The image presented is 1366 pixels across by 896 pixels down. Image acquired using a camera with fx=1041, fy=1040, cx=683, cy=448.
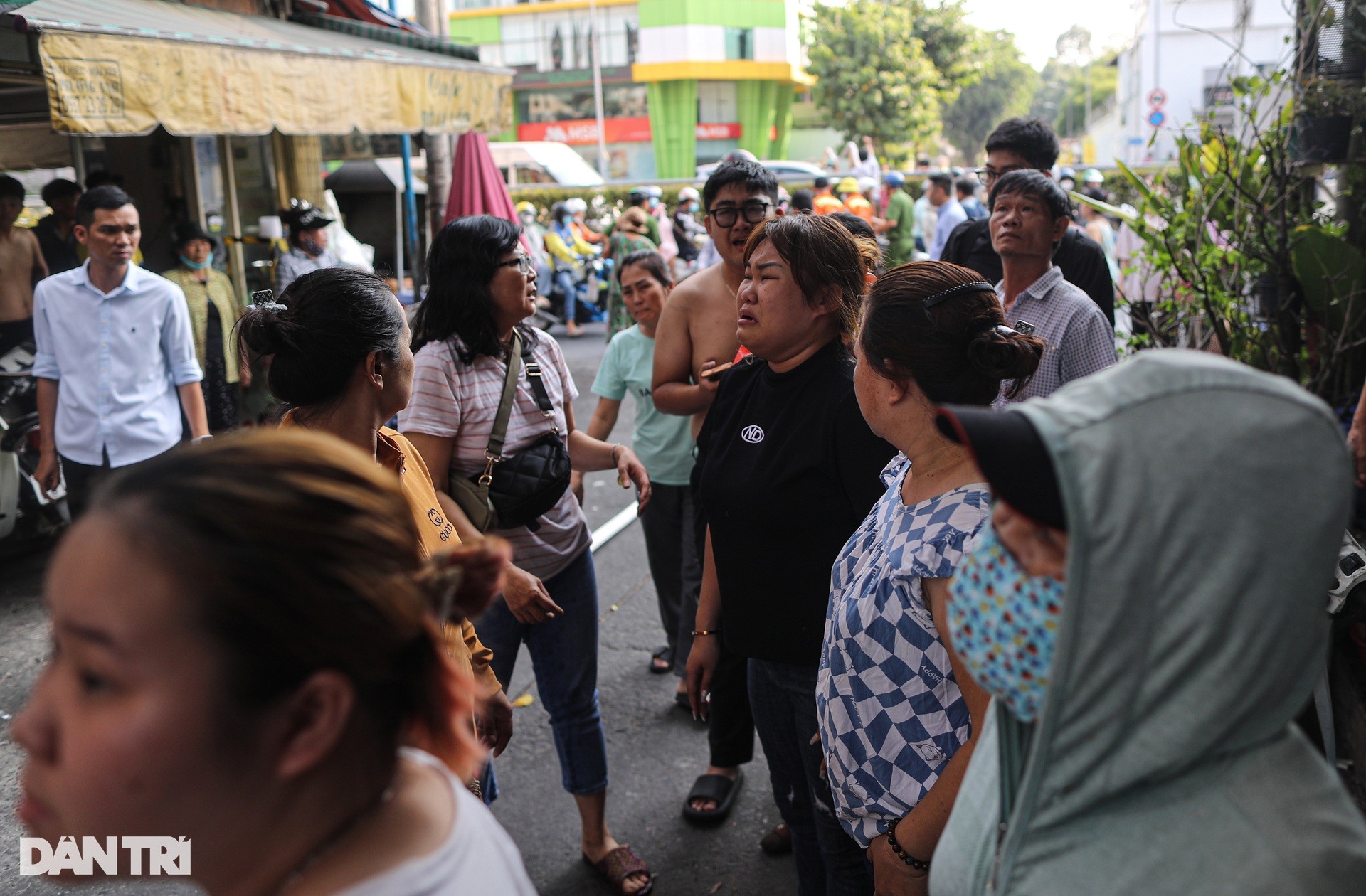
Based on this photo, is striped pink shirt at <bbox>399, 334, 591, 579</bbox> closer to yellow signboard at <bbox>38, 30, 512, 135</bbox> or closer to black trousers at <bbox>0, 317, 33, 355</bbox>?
yellow signboard at <bbox>38, 30, 512, 135</bbox>

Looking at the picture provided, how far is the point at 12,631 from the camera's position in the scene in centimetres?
491

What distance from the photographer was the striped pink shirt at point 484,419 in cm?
288

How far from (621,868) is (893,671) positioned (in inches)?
63.1

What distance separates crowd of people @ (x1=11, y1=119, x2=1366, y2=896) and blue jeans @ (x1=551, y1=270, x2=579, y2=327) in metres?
11.1

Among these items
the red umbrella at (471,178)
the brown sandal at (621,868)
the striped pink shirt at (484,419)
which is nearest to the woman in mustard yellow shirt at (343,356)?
the striped pink shirt at (484,419)

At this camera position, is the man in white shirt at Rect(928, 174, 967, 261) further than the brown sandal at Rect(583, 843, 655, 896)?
Yes

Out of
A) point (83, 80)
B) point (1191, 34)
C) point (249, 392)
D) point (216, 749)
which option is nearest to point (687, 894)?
point (216, 749)

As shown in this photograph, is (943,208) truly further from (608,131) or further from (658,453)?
(608,131)

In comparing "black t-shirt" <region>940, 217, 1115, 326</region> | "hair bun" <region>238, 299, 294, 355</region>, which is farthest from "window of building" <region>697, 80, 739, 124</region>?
"hair bun" <region>238, 299, 294, 355</region>

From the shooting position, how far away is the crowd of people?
94 cm

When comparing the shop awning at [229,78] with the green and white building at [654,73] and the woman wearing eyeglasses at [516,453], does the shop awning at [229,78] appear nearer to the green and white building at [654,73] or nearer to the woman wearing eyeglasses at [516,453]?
the woman wearing eyeglasses at [516,453]

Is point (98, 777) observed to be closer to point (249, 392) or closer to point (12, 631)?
point (12, 631)

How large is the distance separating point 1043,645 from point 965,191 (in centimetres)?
1343

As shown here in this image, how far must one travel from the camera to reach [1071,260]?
4484 millimetres
